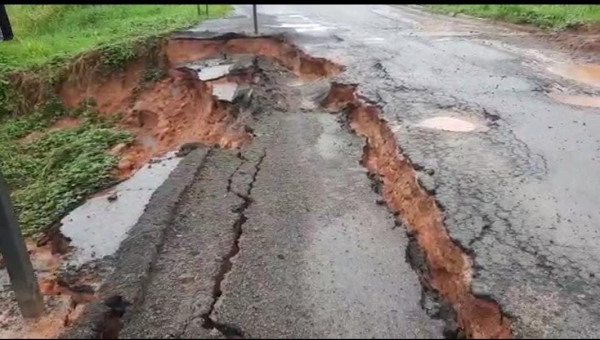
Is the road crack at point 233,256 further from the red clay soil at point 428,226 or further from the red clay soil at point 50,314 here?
the red clay soil at point 428,226

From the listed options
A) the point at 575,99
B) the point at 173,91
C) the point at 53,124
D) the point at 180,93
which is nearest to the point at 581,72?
the point at 575,99

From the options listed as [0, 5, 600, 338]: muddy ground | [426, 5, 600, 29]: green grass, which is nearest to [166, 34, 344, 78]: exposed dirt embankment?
[0, 5, 600, 338]: muddy ground

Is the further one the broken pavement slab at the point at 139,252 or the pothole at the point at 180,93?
the pothole at the point at 180,93

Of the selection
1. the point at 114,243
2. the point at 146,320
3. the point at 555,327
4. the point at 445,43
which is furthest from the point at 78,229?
the point at 445,43

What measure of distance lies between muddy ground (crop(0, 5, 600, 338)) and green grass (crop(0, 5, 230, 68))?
2.20 metres

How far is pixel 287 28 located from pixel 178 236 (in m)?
8.97

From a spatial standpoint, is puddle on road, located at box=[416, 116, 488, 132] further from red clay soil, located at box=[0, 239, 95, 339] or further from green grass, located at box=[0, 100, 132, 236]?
red clay soil, located at box=[0, 239, 95, 339]

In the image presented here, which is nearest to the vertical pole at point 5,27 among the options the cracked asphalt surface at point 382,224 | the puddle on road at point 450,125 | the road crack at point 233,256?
the cracked asphalt surface at point 382,224

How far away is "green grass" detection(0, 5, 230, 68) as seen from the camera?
32.1ft

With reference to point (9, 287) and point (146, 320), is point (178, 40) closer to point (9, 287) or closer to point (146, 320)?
point (9, 287)

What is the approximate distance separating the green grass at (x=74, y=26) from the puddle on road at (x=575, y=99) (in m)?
7.12

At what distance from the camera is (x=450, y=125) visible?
6.35m

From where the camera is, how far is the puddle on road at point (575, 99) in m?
7.26

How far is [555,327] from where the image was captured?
334 centimetres
